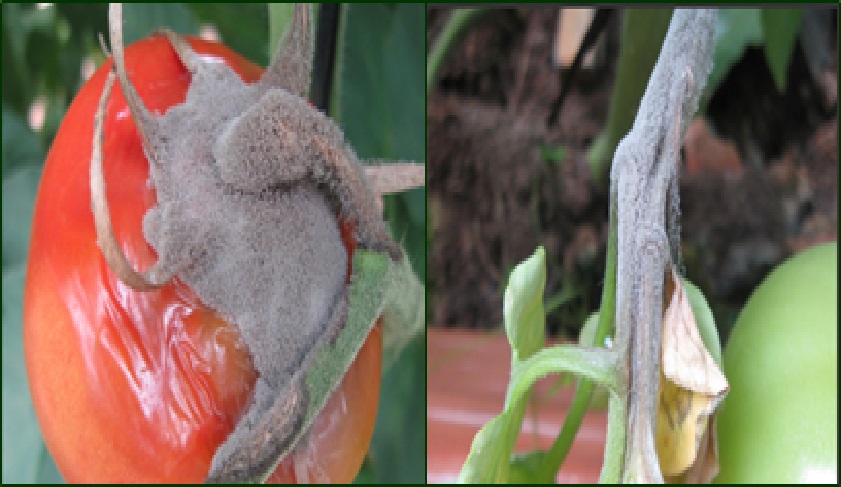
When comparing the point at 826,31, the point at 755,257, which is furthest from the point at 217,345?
the point at 826,31

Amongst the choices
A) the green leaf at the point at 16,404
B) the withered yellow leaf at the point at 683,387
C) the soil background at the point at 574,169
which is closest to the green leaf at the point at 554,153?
the soil background at the point at 574,169

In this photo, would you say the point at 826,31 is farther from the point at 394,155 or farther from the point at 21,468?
the point at 21,468

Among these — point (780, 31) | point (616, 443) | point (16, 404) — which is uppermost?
point (780, 31)

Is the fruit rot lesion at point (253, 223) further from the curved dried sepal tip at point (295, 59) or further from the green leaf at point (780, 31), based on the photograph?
the green leaf at point (780, 31)

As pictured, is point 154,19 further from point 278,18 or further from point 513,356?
point 513,356

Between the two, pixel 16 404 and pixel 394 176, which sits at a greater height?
pixel 394 176

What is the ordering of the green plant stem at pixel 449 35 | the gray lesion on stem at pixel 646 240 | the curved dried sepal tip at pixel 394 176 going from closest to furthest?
the gray lesion on stem at pixel 646 240, the curved dried sepal tip at pixel 394 176, the green plant stem at pixel 449 35

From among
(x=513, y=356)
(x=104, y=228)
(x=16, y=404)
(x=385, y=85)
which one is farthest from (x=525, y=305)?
(x=16, y=404)

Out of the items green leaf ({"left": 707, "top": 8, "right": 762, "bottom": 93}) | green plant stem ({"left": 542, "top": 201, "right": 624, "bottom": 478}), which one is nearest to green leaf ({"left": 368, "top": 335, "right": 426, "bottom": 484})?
green plant stem ({"left": 542, "top": 201, "right": 624, "bottom": 478})
